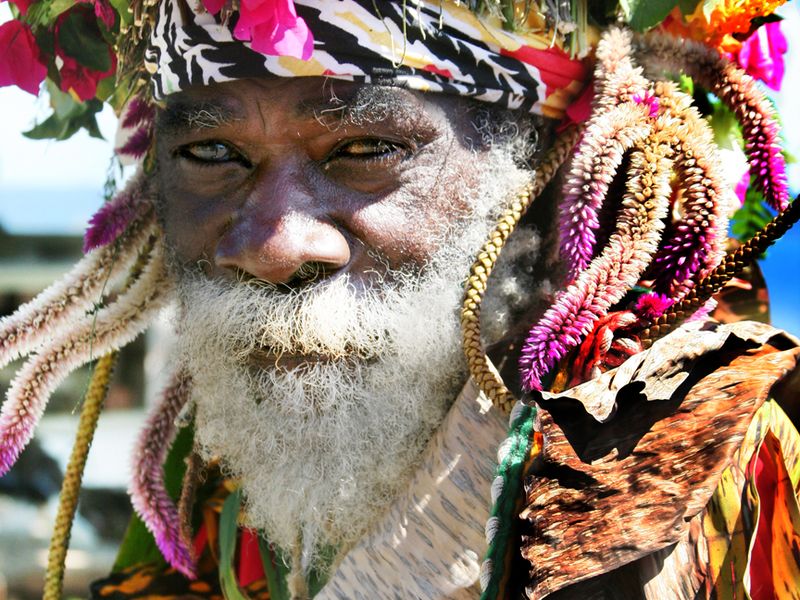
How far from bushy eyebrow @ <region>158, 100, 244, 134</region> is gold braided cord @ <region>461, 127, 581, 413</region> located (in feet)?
2.00

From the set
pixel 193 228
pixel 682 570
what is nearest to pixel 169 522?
pixel 193 228

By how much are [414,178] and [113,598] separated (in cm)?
145

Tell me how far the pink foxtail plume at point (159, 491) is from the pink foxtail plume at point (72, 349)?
0.21 meters

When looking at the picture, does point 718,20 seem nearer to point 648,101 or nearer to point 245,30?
point 648,101

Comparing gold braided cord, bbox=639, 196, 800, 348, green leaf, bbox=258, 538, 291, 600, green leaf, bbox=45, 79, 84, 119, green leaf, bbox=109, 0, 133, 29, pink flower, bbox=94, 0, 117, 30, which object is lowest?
gold braided cord, bbox=639, 196, 800, 348

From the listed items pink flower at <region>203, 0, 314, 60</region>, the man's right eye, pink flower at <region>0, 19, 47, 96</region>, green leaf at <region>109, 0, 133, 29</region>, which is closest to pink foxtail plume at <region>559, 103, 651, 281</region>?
pink flower at <region>203, 0, 314, 60</region>

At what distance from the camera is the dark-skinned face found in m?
2.04

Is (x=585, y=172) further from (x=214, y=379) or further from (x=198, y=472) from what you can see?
(x=198, y=472)

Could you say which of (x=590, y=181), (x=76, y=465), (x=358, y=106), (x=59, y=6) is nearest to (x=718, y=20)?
(x=590, y=181)

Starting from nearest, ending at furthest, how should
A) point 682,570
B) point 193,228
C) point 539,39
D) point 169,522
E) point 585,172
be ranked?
point 682,570 < point 585,172 < point 539,39 < point 193,228 < point 169,522

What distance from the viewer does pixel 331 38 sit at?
A: 198cm

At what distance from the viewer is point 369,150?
2.10 m

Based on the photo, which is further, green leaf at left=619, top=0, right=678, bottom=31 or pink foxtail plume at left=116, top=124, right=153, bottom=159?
pink foxtail plume at left=116, top=124, right=153, bottom=159

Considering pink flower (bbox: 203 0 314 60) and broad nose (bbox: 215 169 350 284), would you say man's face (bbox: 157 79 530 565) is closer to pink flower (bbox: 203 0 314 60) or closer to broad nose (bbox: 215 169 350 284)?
broad nose (bbox: 215 169 350 284)
